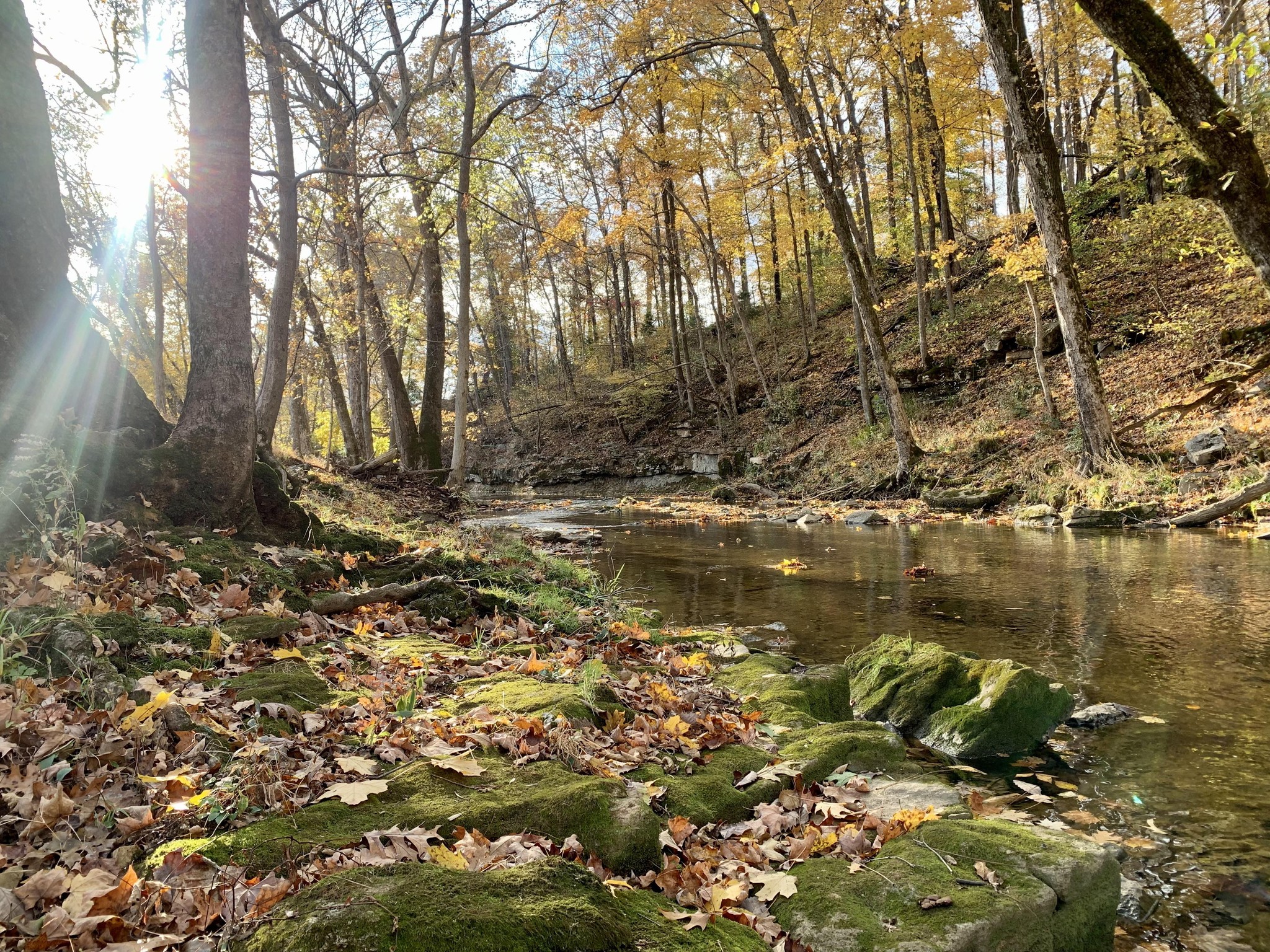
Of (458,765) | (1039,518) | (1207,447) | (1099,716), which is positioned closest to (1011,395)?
(1039,518)

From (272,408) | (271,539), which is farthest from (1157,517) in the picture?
(272,408)

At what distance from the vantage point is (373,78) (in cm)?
1241

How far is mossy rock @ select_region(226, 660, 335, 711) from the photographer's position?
304 centimetres

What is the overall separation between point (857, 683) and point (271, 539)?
5.00 meters

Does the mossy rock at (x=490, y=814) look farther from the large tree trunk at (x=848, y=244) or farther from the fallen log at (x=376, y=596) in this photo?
the large tree trunk at (x=848, y=244)

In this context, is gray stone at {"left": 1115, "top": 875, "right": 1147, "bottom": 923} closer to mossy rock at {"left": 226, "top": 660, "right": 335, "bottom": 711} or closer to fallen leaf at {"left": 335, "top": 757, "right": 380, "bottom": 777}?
fallen leaf at {"left": 335, "top": 757, "right": 380, "bottom": 777}

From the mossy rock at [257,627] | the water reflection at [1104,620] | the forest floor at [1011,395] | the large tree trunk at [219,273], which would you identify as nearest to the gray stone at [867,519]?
the water reflection at [1104,620]

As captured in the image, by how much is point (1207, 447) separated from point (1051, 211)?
4676mm

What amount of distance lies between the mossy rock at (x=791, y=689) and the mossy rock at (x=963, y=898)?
1.62 m

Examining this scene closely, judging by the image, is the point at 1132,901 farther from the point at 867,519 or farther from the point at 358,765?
the point at 867,519

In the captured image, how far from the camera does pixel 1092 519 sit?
38.6 ft

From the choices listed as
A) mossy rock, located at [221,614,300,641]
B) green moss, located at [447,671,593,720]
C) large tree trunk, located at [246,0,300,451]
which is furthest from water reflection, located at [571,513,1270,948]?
large tree trunk, located at [246,0,300,451]

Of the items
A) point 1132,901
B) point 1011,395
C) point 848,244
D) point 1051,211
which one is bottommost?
point 1132,901

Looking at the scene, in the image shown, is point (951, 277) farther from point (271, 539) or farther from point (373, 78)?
point (271, 539)
